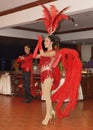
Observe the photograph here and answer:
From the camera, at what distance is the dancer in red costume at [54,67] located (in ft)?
15.0

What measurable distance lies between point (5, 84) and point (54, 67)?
13.5ft

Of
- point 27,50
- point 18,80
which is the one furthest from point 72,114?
point 18,80

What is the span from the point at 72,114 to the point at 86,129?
3.85ft

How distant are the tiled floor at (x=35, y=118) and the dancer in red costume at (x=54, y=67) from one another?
0.20 meters

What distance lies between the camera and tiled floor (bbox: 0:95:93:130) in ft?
14.5

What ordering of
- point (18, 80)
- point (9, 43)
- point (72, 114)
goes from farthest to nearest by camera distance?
point (9, 43) → point (18, 80) → point (72, 114)

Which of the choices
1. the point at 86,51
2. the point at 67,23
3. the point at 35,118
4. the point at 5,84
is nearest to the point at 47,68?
the point at 35,118

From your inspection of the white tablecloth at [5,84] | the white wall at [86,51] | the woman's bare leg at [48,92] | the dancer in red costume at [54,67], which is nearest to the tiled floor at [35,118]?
the woman's bare leg at [48,92]

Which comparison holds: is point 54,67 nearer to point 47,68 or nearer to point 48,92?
point 47,68

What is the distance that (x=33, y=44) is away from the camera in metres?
11.0

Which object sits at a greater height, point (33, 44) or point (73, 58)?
point (33, 44)

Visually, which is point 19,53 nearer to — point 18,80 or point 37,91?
point 18,80

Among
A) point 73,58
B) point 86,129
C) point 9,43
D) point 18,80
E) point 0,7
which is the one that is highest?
point 0,7

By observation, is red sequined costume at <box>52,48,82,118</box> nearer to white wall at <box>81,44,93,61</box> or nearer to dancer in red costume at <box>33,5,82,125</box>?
dancer in red costume at <box>33,5,82,125</box>
